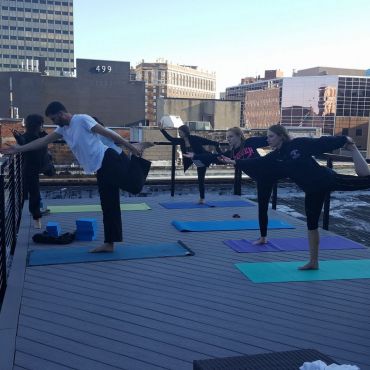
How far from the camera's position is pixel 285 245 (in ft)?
19.6

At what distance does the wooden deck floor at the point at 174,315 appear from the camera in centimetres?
302

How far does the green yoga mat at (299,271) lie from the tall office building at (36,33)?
429 ft

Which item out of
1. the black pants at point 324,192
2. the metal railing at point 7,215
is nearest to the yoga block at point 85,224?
the metal railing at point 7,215

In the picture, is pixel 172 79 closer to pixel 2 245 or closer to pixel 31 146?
pixel 31 146

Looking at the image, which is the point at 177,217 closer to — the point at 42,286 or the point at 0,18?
the point at 42,286

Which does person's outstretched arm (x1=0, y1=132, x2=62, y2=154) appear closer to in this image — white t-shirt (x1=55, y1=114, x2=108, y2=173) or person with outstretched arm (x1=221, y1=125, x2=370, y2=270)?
white t-shirt (x1=55, y1=114, x2=108, y2=173)

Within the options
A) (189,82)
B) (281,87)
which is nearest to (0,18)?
(189,82)

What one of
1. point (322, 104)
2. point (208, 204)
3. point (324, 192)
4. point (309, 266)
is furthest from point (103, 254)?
point (322, 104)

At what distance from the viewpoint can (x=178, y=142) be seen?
8.48 m

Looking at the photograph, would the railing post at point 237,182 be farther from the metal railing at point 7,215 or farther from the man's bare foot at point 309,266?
the man's bare foot at point 309,266

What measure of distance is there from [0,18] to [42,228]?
139277 millimetres

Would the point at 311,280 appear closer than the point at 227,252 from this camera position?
Yes

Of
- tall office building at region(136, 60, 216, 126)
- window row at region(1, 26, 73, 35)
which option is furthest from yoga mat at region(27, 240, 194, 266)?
window row at region(1, 26, 73, 35)

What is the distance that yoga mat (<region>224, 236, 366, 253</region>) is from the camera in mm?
5746
